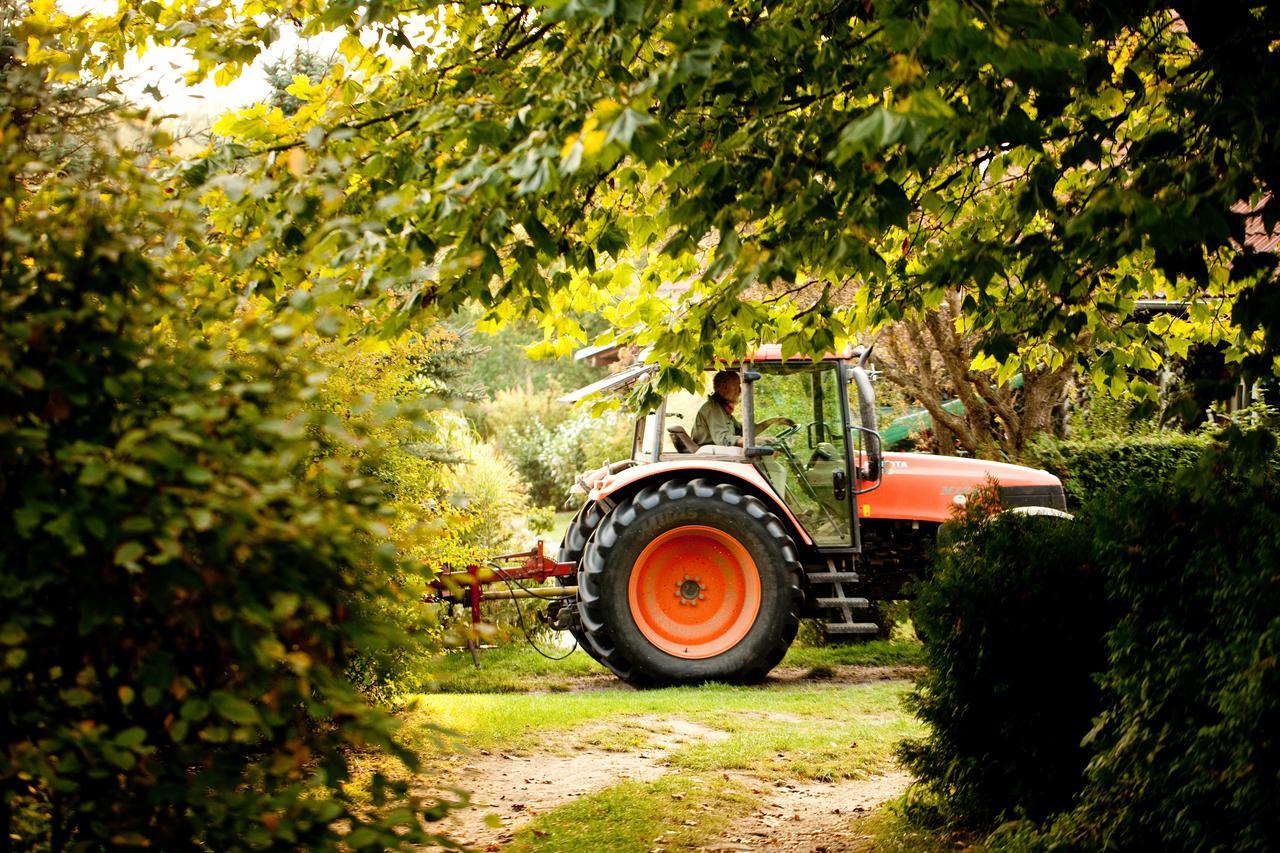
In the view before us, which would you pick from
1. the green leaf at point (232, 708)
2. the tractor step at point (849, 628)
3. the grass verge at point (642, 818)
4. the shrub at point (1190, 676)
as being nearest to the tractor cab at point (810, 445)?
A: the tractor step at point (849, 628)

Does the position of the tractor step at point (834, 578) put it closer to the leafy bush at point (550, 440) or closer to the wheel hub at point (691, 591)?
the wheel hub at point (691, 591)

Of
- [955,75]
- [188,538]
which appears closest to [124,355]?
[188,538]

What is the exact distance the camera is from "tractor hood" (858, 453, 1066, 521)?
985 cm

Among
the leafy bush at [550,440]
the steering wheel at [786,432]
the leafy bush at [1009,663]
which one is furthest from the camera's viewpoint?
the leafy bush at [550,440]

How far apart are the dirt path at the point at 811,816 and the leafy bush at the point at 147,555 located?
3.04 meters

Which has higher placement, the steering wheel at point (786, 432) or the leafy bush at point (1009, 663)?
the steering wheel at point (786, 432)

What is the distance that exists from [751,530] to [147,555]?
7.46 meters

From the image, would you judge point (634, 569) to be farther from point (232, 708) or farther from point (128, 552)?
point (128, 552)

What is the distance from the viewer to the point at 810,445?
9648 millimetres

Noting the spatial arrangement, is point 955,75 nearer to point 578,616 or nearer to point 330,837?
point 330,837

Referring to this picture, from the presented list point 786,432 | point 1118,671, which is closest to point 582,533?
point 786,432

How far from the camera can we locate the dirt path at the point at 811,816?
16.4 feet

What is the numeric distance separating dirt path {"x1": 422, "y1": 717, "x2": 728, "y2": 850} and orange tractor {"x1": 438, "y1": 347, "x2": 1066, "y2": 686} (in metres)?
1.94

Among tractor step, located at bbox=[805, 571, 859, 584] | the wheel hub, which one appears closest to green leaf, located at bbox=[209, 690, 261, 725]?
the wheel hub
